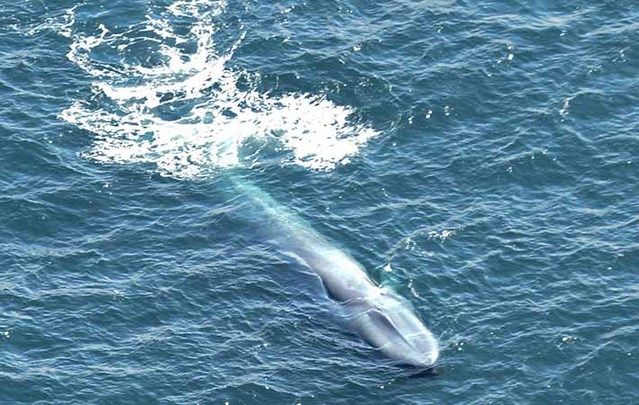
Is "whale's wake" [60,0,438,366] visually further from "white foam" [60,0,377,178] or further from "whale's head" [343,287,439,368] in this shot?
"whale's head" [343,287,439,368]

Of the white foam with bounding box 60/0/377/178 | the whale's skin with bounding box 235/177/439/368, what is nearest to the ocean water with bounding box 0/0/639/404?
the white foam with bounding box 60/0/377/178

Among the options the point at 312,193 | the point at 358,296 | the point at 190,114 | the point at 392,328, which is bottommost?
the point at 392,328

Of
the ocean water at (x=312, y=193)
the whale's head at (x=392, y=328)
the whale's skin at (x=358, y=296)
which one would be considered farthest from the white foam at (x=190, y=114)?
the whale's head at (x=392, y=328)

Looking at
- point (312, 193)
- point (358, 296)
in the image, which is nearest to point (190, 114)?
point (312, 193)

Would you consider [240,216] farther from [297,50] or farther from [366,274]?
[297,50]

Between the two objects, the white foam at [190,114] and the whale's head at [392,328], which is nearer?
the whale's head at [392,328]

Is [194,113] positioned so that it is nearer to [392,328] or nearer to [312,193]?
[312,193]

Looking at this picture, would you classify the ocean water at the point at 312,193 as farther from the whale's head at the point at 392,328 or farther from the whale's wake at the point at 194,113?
the whale's head at the point at 392,328

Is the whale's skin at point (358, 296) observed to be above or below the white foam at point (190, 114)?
below

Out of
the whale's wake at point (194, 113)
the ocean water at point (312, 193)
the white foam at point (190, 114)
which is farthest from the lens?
the white foam at point (190, 114)

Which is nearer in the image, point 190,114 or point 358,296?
point 358,296
